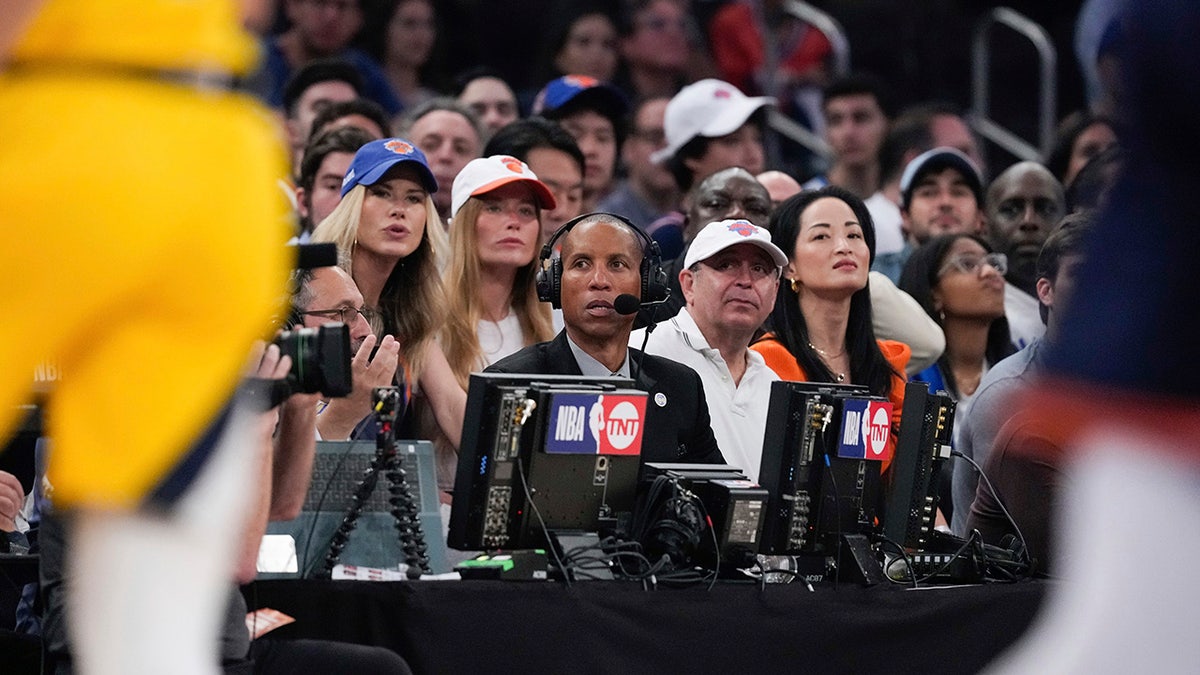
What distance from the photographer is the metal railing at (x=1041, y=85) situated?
10.6 metres

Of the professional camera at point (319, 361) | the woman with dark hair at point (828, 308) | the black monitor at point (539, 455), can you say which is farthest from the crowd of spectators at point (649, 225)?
the black monitor at point (539, 455)

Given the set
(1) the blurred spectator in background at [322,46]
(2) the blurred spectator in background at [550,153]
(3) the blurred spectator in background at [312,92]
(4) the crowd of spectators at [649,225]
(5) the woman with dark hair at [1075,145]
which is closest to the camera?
(4) the crowd of spectators at [649,225]

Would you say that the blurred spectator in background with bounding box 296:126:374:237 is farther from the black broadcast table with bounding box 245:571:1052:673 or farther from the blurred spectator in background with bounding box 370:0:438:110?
the black broadcast table with bounding box 245:571:1052:673

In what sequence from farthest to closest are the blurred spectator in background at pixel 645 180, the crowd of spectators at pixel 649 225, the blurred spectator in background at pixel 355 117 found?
the blurred spectator in background at pixel 645 180 < the blurred spectator in background at pixel 355 117 < the crowd of spectators at pixel 649 225

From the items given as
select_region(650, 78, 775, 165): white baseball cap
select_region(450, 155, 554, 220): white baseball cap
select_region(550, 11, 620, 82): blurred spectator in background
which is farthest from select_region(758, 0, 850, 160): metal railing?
select_region(450, 155, 554, 220): white baseball cap

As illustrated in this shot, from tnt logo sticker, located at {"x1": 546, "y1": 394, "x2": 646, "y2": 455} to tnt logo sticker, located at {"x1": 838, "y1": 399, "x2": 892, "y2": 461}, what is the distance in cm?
65

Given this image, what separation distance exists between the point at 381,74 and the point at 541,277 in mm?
4060

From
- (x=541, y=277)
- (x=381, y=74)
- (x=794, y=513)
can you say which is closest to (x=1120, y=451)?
(x=794, y=513)

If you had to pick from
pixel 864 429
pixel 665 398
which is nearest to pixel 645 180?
pixel 665 398

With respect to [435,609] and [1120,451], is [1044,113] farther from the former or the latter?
[1120,451]

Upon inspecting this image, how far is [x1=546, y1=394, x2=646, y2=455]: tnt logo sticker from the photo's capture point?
4293mm

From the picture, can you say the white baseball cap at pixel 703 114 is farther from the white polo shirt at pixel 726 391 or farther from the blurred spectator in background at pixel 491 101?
the white polo shirt at pixel 726 391

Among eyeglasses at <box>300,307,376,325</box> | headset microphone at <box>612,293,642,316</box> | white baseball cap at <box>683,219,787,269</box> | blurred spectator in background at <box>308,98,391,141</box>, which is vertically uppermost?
blurred spectator in background at <box>308,98,391,141</box>

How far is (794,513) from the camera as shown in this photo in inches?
184
